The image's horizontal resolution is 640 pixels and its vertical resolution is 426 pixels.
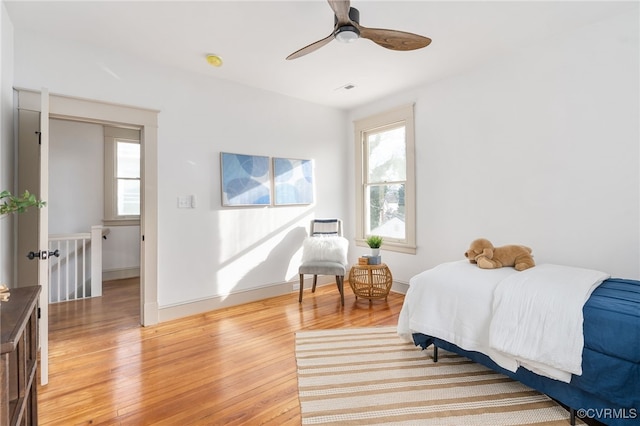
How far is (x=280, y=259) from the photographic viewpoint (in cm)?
403

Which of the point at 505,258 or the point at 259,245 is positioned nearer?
the point at 505,258

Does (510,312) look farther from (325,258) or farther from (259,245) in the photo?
(259,245)

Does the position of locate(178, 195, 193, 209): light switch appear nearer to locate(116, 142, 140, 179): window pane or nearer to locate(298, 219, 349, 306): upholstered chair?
locate(298, 219, 349, 306): upholstered chair

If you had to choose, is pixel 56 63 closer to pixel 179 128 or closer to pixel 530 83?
pixel 179 128

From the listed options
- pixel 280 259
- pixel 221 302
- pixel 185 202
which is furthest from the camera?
pixel 280 259

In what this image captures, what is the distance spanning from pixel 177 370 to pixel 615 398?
2485 mm

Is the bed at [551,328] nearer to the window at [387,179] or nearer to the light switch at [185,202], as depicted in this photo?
the window at [387,179]

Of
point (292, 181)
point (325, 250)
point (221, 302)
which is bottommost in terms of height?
point (221, 302)

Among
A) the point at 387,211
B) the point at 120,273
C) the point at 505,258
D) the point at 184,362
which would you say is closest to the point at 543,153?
the point at 505,258

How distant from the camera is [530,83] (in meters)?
2.87

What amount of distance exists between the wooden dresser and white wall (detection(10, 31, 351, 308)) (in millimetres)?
1668

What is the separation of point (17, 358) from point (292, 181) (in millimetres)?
3161

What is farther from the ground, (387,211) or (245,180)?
(245,180)

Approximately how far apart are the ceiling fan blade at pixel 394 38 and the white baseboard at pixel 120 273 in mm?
5023
